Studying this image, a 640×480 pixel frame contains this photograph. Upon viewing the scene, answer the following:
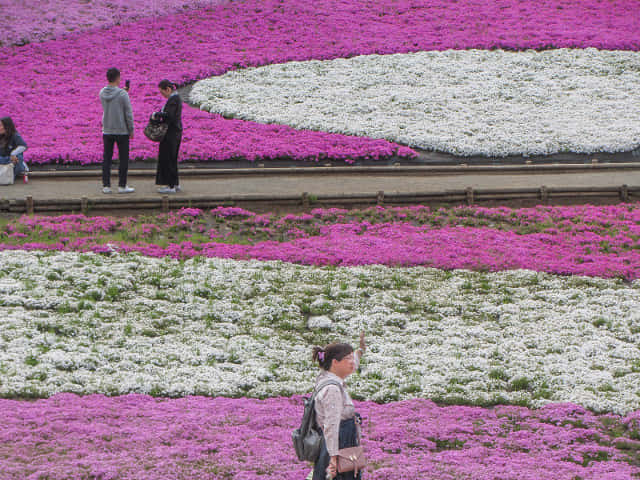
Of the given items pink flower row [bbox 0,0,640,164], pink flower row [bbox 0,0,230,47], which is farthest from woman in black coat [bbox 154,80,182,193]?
pink flower row [bbox 0,0,230,47]

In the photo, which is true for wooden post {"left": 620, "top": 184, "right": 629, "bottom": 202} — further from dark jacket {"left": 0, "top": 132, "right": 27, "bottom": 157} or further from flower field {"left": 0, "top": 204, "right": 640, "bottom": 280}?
dark jacket {"left": 0, "top": 132, "right": 27, "bottom": 157}

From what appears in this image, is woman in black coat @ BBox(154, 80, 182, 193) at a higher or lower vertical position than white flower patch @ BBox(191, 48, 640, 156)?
lower

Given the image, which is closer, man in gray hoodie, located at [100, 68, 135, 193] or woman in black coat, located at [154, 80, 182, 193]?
man in gray hoodie, located at [100, 68, 135, 193]

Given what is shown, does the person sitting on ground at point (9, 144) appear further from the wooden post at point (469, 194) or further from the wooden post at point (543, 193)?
the wooden post at point (543, 193)

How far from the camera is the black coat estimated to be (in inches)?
947

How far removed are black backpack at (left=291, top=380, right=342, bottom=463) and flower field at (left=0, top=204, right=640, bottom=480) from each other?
2.67 meters

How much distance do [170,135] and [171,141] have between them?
166 mm

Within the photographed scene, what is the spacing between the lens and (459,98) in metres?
41.0

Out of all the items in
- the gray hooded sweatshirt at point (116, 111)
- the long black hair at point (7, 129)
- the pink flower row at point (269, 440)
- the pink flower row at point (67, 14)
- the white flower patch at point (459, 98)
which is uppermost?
the pink flower row at point (67, 14)

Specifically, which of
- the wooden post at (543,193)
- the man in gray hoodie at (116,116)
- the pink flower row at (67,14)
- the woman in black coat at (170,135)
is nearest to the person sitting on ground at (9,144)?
the man in gray hoodie at (116,116)

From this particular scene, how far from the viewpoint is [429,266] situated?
2222cm

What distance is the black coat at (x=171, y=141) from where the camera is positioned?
24047 millimetres

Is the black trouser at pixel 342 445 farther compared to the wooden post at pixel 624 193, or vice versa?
the wooden post at pixel 624 193

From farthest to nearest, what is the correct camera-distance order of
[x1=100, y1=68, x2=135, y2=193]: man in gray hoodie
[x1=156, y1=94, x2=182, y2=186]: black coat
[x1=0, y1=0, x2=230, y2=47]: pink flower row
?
[x1=0, y1=0, x2=230, y2=47]: pink flower row
[x1=156, y1=94, x2=182, y2=186]: black coat
[x1=100, y1=68, x2=135, y2=193]: man in gray hoodie
